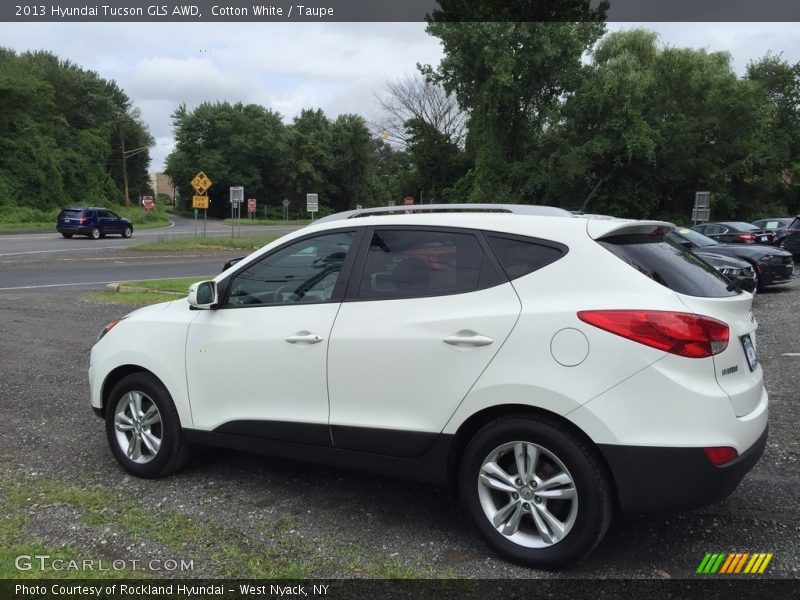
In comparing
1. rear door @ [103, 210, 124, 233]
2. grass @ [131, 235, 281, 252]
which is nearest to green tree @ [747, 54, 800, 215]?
grass @ [131, 235, 281, 252]

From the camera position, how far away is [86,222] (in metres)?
36.0

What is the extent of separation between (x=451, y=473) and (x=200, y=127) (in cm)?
9542

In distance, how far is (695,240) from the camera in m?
15.5

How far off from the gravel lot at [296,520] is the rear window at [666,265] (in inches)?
53.8

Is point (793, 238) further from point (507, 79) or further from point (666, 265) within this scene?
point (507, 79)

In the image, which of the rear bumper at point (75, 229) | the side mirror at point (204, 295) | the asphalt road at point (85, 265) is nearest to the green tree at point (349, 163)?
the rear bumper at point (75, 229)

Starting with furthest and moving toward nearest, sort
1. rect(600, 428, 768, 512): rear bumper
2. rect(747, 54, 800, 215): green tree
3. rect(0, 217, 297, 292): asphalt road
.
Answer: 1. rect(747, 54, 800, 215): green tree
2. rect(0, 217, 297, 292): asphalt road
3. rect(600, 428, 768, 512): rear bumper

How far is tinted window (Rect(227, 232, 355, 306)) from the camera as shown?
4.04m

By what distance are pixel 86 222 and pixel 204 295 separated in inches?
1394

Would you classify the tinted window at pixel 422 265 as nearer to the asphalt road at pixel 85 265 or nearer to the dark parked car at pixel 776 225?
the asphalt road at pixel 85 265

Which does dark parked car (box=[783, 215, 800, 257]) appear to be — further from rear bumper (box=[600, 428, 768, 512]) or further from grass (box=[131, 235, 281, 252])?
rear bumper (box=[600, 428, 768, 512])

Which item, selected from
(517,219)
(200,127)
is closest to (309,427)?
(517,219)

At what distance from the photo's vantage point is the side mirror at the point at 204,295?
4.27 metres

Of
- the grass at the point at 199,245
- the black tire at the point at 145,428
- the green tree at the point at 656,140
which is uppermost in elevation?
the green tree at the point at 656,140
